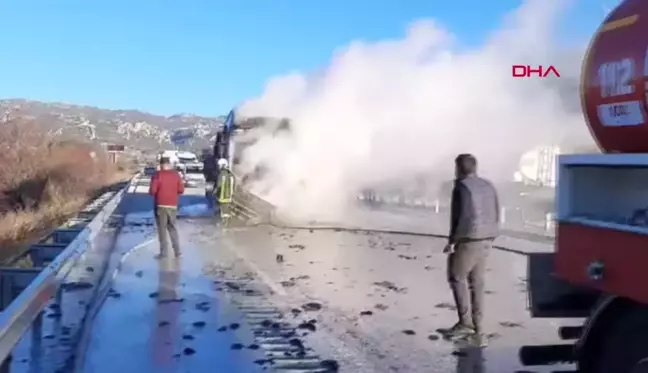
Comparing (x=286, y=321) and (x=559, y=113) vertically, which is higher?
(x=559, y=113)

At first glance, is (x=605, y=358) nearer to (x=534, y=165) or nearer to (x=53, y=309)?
(x=53, y=309)

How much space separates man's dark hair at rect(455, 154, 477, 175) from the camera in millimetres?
8664

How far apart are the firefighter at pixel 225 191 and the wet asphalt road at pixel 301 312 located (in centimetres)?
431

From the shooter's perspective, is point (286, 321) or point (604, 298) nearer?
point (604, 298)

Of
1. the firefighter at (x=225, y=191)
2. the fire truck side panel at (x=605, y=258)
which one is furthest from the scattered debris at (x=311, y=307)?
the firefighter at (x=225, y=191)

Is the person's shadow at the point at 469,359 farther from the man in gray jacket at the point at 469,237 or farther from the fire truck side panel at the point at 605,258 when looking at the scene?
the fire truck side panel at the point at 605,258

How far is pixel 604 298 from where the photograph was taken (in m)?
5.01

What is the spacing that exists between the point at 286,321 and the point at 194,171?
190 feet

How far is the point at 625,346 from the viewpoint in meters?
4.93

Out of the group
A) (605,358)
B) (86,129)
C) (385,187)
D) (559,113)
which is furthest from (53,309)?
(86,129)

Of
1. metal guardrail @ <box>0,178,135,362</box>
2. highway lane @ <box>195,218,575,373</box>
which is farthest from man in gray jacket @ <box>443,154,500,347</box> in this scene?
metal guardrail @ <box>0,178,135,362</box>

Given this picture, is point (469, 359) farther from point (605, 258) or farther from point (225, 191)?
point (225, 191)

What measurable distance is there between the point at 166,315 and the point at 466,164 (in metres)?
3.66

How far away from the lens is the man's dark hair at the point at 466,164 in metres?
8.66
